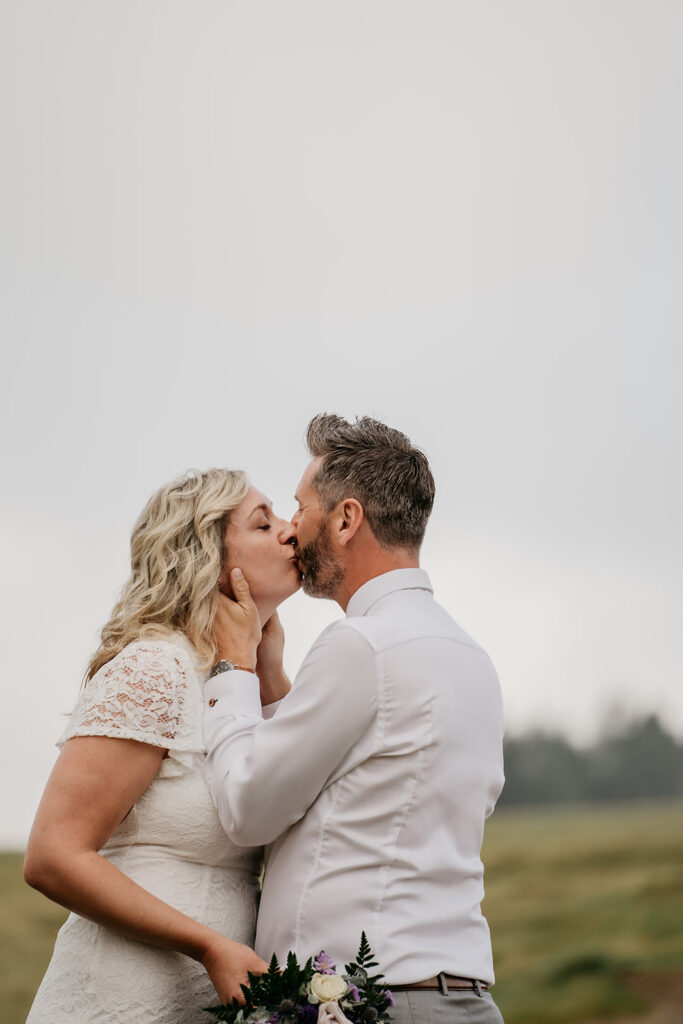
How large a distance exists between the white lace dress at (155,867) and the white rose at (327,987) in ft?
1.86

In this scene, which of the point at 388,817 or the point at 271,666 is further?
the point at 271,666

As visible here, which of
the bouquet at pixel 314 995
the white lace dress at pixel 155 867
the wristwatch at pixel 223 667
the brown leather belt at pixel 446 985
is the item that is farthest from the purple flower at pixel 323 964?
the wristwatch at pixel 223 667

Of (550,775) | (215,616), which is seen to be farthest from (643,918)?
(215,616)

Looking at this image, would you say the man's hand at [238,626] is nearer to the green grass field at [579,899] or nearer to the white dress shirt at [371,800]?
the white dress shirt at [371,800]

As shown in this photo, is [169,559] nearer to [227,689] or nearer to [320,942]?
[227,689]

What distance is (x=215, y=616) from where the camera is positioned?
131 inches

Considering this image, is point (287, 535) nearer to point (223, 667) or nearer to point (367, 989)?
point (223, 667)

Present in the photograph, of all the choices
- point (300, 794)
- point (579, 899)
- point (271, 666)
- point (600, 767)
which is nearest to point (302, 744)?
point (300, 794)

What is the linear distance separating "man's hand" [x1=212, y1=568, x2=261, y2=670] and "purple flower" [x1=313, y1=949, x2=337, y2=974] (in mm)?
899

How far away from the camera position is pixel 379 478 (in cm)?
316

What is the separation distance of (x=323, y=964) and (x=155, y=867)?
0.64 metres

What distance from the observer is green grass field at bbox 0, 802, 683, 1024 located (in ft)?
78.2

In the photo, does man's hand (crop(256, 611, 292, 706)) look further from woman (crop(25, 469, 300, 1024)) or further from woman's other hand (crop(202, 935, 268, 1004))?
woman's other hand (crop(202, 935, 268, 1004))

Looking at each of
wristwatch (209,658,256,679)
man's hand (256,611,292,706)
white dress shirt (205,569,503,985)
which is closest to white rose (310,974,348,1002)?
white dress shirt (205,569,503,985)
